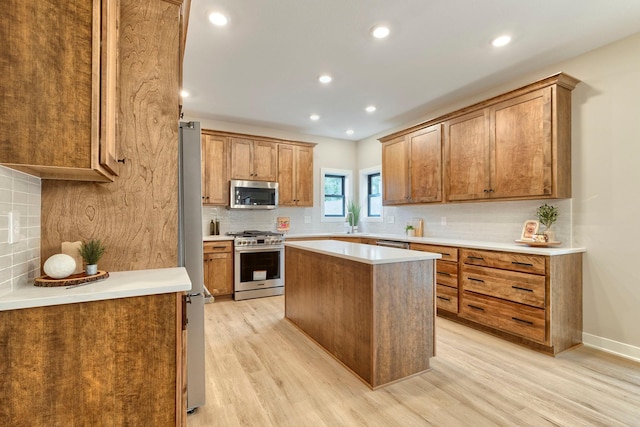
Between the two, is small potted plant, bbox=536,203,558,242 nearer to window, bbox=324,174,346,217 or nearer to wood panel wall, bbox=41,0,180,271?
wood panel wall, bbox=41,0,180,271

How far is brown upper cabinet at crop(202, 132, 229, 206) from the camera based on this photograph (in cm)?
453

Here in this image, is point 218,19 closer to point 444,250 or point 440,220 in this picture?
point 444,250

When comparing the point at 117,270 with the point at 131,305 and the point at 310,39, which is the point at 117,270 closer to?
the point at 131,305

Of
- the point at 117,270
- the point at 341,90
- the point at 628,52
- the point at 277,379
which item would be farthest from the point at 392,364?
the point at 628,52

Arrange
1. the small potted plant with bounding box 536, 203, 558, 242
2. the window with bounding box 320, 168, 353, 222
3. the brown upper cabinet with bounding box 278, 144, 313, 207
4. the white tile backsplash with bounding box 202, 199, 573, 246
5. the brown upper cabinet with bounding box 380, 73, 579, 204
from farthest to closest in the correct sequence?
1. the window with bounding box 320, 168, 353, 222
2. the brown upper cabinet with bounding box 278, 144, 313, 207
3. the white tile backsplash with bounding box 202, 199, 573, 246
4. the small potted plant with bounding box 536, 203, 558, 242
5. the brown upper cabinet with bounding box 380, 73, 579, 204

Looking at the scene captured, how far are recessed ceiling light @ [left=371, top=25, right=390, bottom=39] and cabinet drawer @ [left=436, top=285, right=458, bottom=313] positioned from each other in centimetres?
269

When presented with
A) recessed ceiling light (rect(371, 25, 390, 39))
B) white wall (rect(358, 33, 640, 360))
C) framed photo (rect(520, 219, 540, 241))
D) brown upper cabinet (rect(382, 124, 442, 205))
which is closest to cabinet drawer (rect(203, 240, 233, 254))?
brown upper cabinet (rect(382, 124, 442, 205))

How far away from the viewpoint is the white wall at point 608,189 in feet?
8.44

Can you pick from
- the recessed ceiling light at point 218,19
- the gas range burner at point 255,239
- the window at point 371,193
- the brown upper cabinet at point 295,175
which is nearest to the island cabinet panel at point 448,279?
the window at point 371,193

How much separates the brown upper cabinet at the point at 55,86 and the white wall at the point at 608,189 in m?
3.74

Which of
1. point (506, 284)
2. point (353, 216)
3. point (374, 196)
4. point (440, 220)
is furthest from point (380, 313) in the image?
point (374, 196)

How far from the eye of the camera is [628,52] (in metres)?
2.61

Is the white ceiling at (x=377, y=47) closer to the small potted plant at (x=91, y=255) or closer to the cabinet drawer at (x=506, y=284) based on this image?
the small potted plant at (x=91, y=255)

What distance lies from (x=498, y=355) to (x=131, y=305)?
2823 mm
